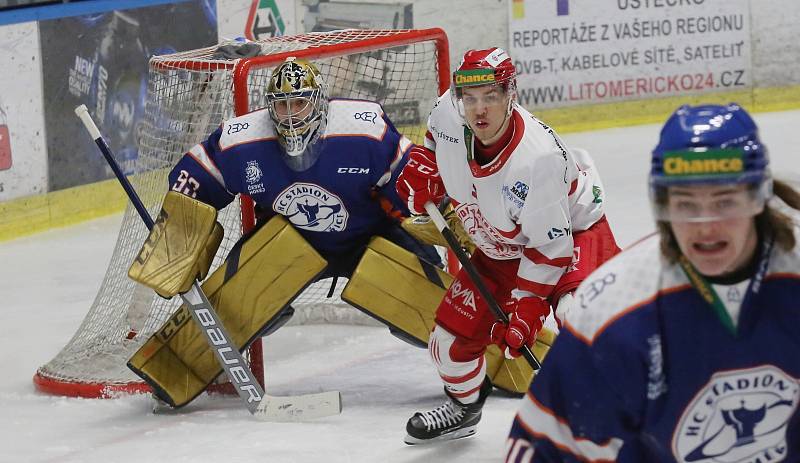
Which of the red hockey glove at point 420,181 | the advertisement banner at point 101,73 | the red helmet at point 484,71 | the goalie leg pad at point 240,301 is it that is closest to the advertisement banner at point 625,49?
the advertisement banner at point 101,73

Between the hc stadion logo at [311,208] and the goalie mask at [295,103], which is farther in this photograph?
the hc stadion logo at [311,208]

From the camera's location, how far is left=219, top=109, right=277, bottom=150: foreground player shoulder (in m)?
3.66

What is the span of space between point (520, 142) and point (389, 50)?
5.24 feet

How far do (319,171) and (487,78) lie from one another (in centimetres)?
81

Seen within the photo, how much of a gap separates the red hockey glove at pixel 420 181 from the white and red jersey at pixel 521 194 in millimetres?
116

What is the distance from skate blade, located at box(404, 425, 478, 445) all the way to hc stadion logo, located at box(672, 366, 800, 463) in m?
1.84

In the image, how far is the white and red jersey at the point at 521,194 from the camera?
2959 mm

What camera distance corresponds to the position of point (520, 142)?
2.98 meters

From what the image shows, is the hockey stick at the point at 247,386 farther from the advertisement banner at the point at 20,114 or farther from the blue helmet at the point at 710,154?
the blue helmet at the point at 710,154

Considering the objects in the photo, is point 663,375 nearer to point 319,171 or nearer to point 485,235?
point 485,235

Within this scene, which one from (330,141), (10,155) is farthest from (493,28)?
(330,141)

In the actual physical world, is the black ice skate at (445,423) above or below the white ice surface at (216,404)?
above

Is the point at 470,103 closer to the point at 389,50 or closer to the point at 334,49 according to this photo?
the point at 334,49

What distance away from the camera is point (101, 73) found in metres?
6.09
